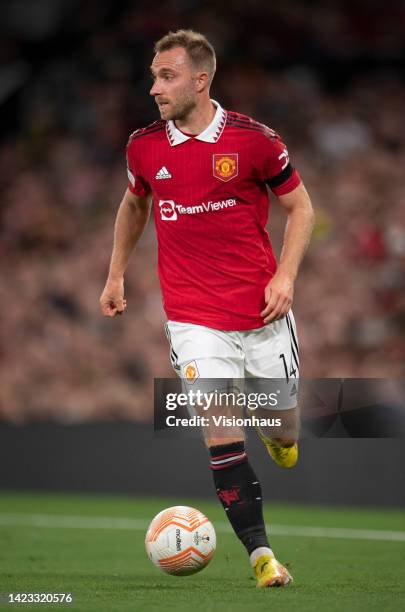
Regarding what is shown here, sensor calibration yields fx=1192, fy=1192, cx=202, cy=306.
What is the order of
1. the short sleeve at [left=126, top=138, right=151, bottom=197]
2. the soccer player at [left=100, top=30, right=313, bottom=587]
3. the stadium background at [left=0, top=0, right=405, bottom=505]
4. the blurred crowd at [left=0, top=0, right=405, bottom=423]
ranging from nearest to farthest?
the soccer player at [left=100, top=30, right=313, bottom=587] < the short sleeve at [left=126, top=138, right=151, bottom=197] < the stadium background at [left=0, top=0, right=405, bottom=505] < the blurred crowd at [left=0, top=0, right=405, bottom=423]

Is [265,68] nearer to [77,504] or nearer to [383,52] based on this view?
[383,52]

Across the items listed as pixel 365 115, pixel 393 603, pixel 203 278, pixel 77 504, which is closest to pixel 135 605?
pixel 393 603

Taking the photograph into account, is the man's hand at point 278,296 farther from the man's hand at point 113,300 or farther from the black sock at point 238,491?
the man's hand at point 113,300

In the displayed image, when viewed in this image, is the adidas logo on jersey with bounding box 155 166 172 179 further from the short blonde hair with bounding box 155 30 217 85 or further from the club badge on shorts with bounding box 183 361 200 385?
the club badge on shorts with bounding box 183 361 200 385

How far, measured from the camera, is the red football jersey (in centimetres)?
546

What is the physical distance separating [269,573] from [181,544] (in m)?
0.42

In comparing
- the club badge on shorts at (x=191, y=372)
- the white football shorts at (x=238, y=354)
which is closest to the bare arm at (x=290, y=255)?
the white football shorts at (x=238, y=354)

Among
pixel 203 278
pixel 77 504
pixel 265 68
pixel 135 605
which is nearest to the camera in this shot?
pixel 135 605

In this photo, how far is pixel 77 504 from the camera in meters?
10.8

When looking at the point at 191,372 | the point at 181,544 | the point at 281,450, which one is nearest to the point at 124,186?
the point at 281,450

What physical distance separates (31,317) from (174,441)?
2.79m

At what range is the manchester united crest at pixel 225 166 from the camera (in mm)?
5445

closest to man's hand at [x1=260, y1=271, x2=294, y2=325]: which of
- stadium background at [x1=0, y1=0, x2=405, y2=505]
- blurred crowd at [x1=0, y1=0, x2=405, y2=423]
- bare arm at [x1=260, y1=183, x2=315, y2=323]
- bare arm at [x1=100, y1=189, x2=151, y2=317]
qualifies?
bare arm at [x1=260, y1=183, x2=315, y2=323]

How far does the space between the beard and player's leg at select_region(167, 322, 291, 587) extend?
0.97 metres
